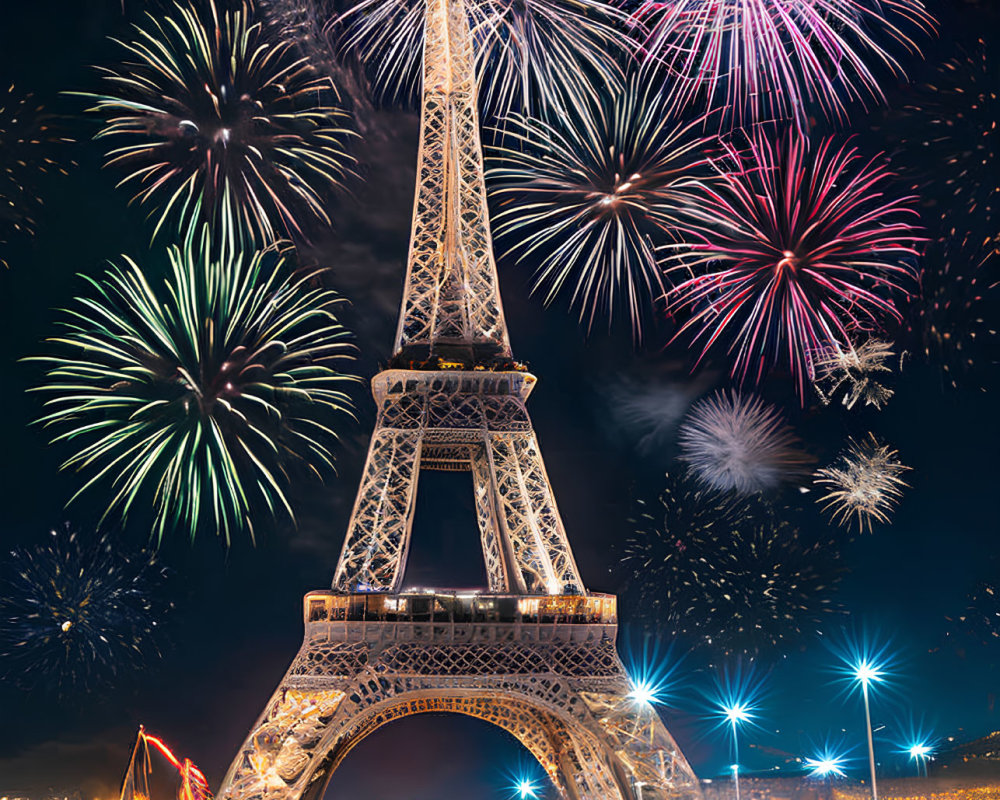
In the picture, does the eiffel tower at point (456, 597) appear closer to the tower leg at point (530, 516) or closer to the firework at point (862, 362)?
the tower leg at point (530, 516)

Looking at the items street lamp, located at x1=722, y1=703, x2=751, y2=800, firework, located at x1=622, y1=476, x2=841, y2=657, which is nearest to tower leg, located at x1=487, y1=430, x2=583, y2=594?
A: firework, located at x1=622, y1=476, x2=841, y2=657

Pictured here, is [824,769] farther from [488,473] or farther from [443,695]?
[443,695]

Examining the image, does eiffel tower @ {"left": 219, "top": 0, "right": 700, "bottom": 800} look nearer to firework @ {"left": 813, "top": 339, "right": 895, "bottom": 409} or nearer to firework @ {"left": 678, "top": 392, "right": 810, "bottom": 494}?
firework @ {"left": 678, "top": 392, "right": 810, "bottom": 494}

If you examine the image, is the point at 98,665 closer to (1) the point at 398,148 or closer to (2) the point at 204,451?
(2) the point at 204,451

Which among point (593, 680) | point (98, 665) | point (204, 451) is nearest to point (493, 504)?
point (593, 680)

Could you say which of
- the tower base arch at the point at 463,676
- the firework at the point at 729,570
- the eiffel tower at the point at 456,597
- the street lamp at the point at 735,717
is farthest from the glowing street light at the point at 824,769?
the tower base arch at the point at 463,676

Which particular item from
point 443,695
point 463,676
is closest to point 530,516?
point 463,676
